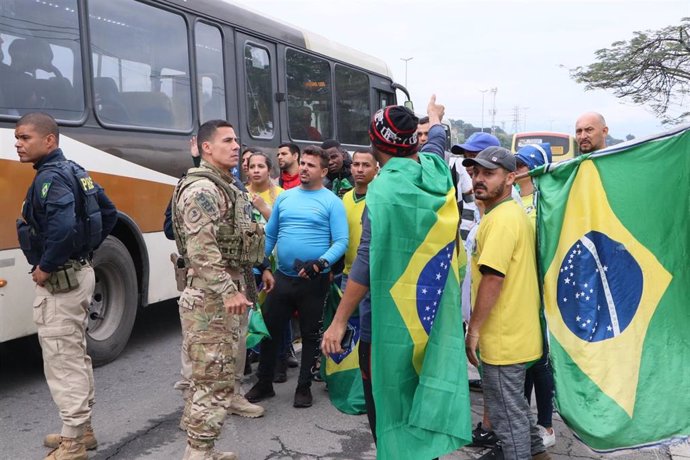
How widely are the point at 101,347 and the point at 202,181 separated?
2643 millimetres

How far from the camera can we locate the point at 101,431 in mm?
4082

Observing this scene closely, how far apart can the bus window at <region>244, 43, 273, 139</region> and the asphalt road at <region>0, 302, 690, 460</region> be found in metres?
2.94

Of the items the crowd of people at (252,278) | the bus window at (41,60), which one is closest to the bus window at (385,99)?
the bus window at (41,60)

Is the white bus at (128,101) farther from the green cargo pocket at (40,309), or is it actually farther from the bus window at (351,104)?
the bus window at (351,104)

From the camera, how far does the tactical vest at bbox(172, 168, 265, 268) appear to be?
3.37 metres

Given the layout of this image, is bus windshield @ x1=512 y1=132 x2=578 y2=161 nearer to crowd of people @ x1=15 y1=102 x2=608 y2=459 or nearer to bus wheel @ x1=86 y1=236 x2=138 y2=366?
bus wheel @ x1=86 y1=236 x2=138 y2=366

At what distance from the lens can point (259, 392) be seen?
15.3 feet

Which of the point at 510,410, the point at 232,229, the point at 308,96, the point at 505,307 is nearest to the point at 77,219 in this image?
the point at 232,229

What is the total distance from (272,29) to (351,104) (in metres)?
2.34

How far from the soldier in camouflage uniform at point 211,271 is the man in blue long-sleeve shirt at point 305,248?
862 millimetres

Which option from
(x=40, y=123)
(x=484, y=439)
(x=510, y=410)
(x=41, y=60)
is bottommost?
(x=484, y=439)

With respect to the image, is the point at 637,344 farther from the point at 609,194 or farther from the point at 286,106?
the point at 286,106

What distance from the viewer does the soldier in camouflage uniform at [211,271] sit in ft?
10.6

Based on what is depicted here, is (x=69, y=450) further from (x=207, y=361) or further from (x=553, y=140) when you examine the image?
(x=553, y=140)
